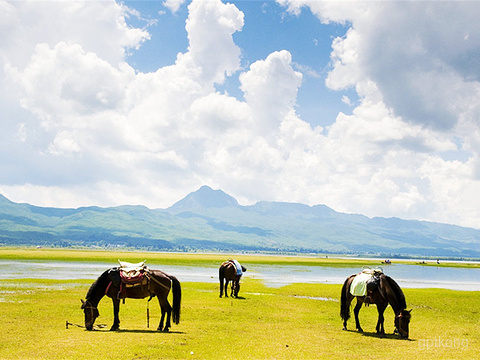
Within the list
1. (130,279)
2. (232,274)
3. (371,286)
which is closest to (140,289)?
(130,279)

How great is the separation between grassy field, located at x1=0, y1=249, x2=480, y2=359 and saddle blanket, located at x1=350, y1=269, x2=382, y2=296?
206cm

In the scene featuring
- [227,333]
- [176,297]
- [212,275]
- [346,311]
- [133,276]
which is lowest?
[212,275]

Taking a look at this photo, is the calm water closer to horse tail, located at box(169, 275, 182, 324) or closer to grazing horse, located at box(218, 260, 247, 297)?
grazing horse, located at box(218, 260, 247, 297)

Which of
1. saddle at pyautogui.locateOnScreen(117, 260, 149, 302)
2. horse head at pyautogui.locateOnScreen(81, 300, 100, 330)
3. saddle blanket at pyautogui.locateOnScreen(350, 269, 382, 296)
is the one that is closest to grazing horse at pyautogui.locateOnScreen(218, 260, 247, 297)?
saddle blanket at pyautogui.locateOnScreen(350, 269, 382, 296)

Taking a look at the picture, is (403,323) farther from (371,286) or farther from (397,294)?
(371,286)

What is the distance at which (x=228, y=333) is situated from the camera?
20.2 meters

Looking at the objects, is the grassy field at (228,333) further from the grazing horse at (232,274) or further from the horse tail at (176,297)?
the grazing horse at (232,274)

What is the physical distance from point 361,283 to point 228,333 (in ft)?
24.3

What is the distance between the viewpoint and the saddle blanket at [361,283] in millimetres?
21589

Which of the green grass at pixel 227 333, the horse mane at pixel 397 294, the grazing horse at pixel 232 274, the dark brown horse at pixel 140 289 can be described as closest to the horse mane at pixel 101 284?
the dark brown horse at pixel 140 289

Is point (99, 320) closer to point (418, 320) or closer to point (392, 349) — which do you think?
point (392, 349)

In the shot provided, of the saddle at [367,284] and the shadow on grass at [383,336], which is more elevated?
the saddle at [367,284]

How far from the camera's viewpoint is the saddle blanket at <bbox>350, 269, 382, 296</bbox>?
2159 centimetres

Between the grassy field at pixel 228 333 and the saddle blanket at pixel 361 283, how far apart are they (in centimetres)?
206
